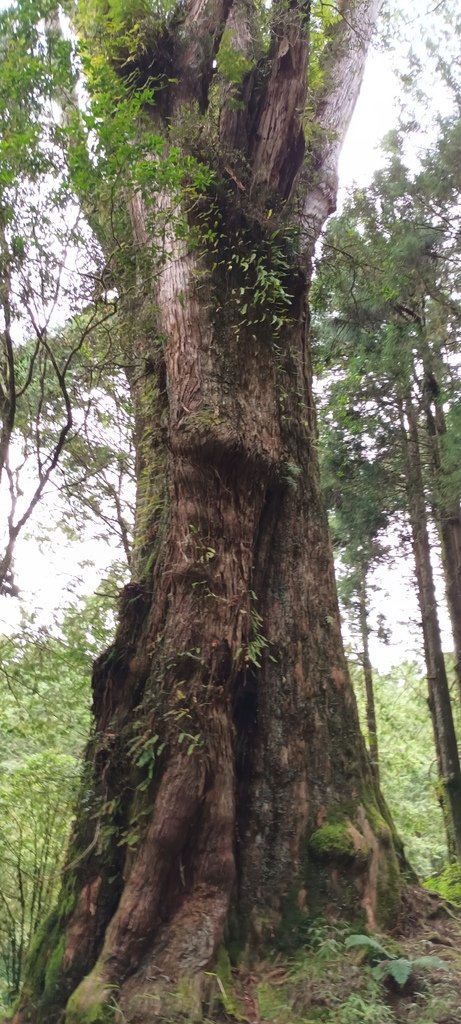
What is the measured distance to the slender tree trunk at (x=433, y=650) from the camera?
29.3 ft

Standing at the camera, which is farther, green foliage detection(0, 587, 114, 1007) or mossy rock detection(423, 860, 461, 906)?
mossy rock detection(423, 860, 461, 906)

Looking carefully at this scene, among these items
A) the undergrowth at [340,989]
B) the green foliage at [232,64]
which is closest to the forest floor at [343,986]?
the undergrowth at [340,989]

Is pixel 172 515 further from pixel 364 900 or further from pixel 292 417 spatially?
pixel 364 900

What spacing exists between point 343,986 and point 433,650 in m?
6.62

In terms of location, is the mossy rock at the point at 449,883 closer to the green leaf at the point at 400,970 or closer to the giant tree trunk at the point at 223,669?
the giant tree trunk at the point at 223,669

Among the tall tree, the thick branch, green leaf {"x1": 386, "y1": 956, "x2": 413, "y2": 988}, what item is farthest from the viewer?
the tall tree

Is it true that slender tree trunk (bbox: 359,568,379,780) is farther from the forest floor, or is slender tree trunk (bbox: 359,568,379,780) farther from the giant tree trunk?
the forest floor

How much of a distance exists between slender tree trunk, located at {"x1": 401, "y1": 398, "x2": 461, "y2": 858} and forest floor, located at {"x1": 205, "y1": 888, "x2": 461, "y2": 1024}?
5594 millimetres

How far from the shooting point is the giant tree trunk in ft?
11.3

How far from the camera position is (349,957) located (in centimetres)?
341

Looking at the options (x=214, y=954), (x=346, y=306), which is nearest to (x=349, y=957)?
(x=214, y=954)

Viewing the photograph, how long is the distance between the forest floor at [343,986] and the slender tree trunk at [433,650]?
5594mm

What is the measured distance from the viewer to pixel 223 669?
375cm

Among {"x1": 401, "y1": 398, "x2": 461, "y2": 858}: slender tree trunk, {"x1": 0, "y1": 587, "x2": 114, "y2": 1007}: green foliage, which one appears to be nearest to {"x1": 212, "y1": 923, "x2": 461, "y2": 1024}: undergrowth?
{"x1": 0, "y1": 587, "x2": 114, "y2": 1007}: green foliage
